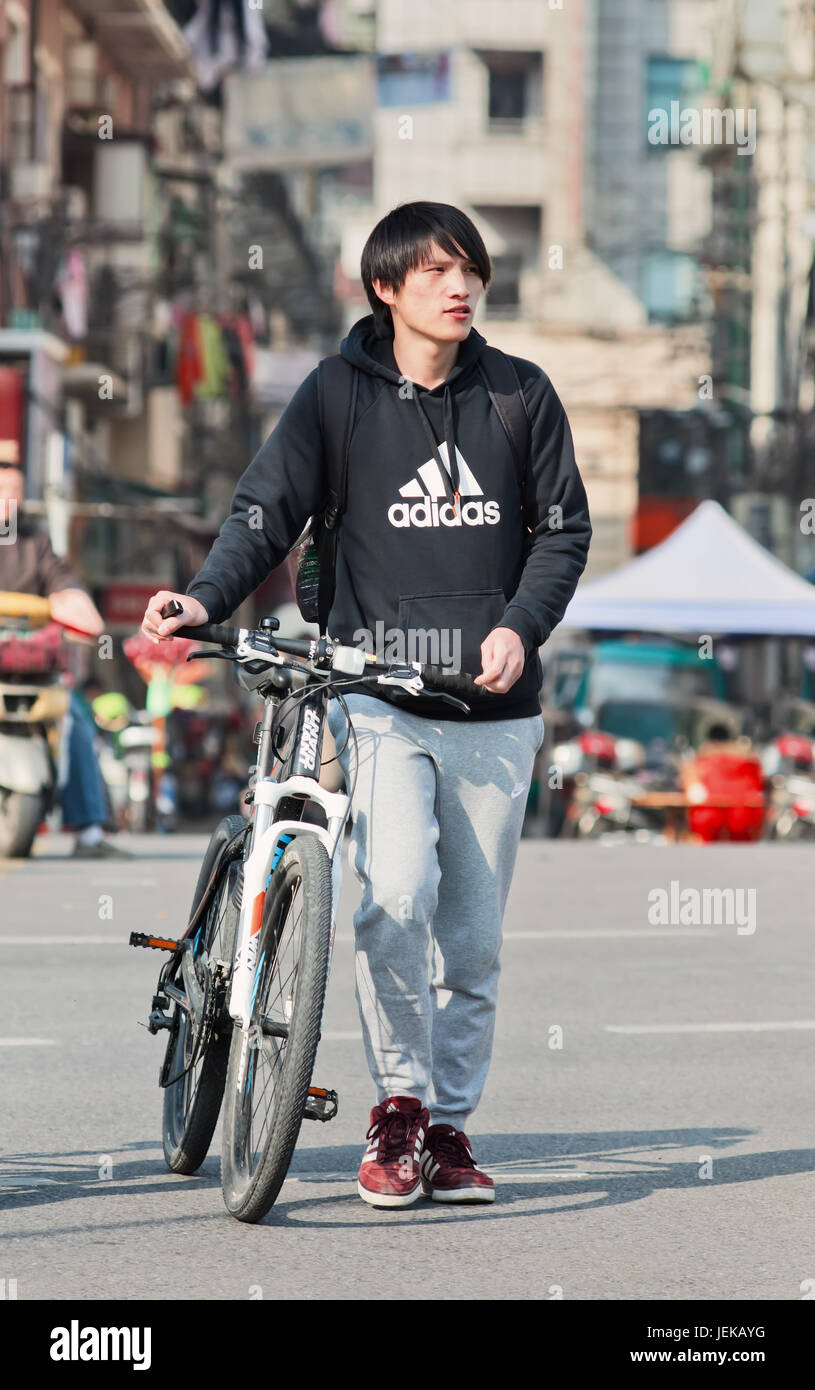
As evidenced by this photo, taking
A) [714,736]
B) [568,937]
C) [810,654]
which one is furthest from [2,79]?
[568,937]

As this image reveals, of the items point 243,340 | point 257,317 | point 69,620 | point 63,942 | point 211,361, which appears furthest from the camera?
point 257,317

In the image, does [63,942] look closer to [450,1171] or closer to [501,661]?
[450,1171]

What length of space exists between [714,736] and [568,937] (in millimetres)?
10100

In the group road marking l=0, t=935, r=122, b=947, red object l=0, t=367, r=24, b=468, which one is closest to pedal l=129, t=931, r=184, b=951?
road marking l=0, t=935, r=122, b=947

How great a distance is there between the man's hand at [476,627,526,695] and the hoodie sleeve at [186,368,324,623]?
50 cm

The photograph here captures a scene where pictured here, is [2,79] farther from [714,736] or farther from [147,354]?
[714,736]

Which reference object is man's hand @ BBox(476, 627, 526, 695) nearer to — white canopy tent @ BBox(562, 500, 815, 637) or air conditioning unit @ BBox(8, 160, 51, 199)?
white canopy tent @ BBox(562, 500, 815, 637)

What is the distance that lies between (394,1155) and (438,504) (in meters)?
1.34

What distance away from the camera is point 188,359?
36031 millimetres

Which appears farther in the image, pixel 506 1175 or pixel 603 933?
pixel 603 933

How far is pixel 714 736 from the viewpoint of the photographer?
1983cm

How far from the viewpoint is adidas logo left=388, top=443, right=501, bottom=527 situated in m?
4.82

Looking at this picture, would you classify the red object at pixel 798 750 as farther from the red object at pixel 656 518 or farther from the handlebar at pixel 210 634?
the red object at pixel 656 518

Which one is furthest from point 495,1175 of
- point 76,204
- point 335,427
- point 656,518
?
point 656,518
